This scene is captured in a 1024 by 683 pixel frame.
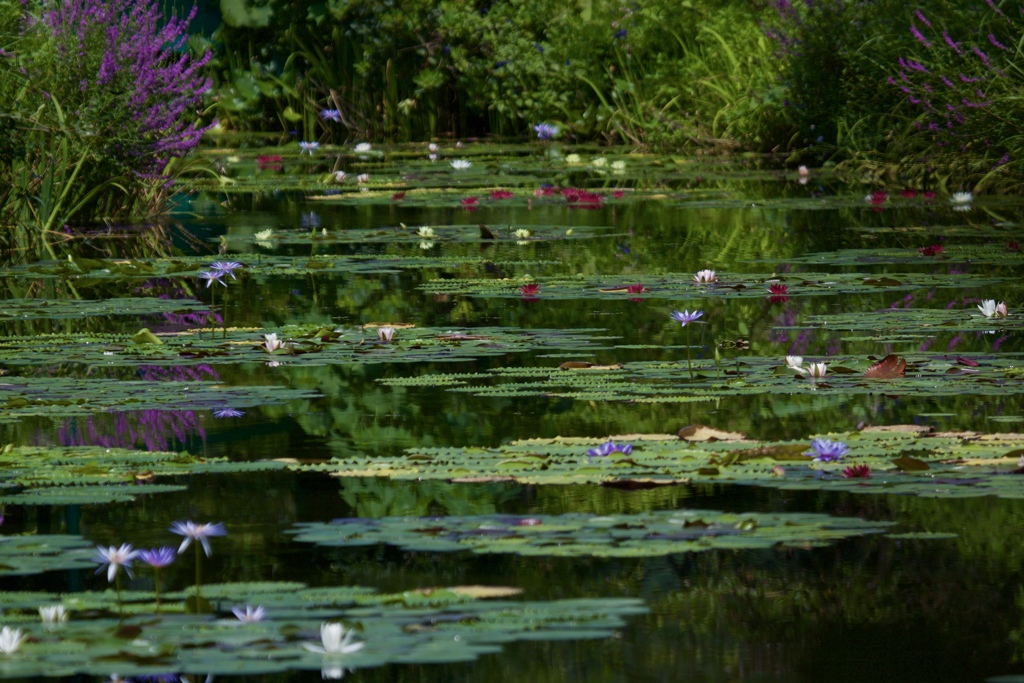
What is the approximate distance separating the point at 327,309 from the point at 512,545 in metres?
2.98

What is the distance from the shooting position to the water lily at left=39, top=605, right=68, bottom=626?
6.68ft

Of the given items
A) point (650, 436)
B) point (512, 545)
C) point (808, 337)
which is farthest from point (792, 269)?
point (512, 545)

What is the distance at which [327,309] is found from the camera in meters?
5.34

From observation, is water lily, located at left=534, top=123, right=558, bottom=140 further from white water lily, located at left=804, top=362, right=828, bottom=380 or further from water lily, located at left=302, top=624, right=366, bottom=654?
water lily, located at left=302, top=624, right=366, bottom=654

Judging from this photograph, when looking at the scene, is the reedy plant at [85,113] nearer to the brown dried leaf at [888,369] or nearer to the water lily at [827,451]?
the brown dried leaf at [888,369]

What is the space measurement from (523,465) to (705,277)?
97.5 inches

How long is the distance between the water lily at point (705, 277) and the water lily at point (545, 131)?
27.4 ft

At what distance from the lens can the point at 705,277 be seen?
5.37 meters

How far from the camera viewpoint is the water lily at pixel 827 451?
2.92m

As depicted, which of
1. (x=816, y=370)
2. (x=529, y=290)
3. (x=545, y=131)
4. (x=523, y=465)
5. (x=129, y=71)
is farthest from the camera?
(x=545, y=131)

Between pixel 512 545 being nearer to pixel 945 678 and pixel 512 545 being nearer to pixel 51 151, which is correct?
pixel 945 678

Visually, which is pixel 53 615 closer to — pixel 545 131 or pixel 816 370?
pixel 816 370

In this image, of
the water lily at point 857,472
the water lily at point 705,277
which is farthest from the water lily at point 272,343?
the water lily at point 857,472

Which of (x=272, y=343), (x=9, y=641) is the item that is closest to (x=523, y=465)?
(x=9, y=641)
